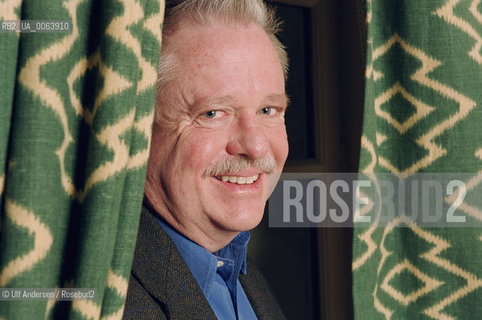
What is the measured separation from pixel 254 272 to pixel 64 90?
3.18 feet

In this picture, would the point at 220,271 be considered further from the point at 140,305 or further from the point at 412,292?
the point at 412,292

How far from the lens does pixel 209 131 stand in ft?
3.96

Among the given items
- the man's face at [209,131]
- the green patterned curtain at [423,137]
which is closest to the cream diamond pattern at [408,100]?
the green patterned curtain at [423,137]

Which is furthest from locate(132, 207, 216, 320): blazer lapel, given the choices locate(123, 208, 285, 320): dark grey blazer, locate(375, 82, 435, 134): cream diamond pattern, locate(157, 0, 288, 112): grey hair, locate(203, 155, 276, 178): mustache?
locate(375, 82, 435, 134): cream diamond pattern

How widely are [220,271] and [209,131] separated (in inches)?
13.5

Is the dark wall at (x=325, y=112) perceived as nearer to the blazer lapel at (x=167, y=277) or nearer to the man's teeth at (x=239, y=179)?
the man's teeth at (x=239, y=179)

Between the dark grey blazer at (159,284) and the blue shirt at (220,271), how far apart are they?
0.06m

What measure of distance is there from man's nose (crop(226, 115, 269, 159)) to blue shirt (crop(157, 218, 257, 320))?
223mm

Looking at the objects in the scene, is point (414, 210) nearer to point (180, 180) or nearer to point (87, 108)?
point (180, 180)

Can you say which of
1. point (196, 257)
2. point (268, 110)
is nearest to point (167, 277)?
point (196, 257)

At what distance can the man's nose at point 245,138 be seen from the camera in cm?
121

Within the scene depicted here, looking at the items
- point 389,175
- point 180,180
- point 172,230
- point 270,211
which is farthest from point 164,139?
point 270,211

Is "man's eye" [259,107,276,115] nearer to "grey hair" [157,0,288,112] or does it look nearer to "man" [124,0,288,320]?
"man" [124,0,288,320]

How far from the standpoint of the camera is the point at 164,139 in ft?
4.00
